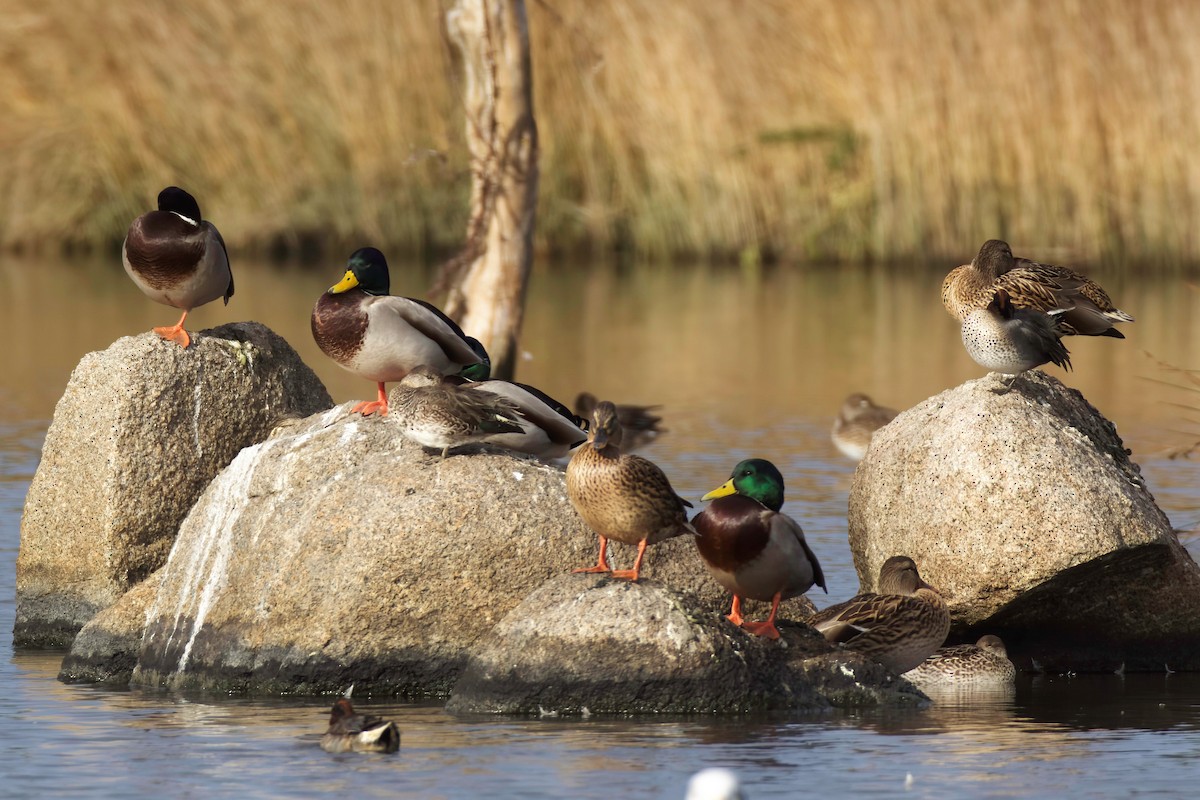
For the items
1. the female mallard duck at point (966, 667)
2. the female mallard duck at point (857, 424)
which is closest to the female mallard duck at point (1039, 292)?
the female mallard duck at point (966, 667)

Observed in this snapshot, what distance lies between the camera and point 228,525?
10.0m

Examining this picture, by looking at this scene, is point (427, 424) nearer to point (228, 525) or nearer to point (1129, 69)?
point (228, 525)

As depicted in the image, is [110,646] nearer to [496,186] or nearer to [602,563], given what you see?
[602,563]

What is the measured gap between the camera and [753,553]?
9266 millimetres

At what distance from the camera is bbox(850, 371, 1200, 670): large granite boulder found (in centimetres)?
991

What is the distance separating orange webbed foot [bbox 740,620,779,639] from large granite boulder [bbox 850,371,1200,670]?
3.98 ft

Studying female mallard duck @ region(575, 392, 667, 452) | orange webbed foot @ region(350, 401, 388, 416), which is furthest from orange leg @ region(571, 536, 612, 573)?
female mallard duck @ region(575, 392, 667, 452)

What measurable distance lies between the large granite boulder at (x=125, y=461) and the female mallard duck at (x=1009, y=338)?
3552 mm

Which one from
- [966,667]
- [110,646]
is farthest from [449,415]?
[966,667]

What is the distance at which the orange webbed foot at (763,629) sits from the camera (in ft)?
30.4

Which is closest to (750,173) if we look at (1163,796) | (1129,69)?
(1129,69)

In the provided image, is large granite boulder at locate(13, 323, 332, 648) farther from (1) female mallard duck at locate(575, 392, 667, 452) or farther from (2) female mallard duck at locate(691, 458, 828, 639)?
(1) female mallard duck at locate(575, 392, 667, 452)

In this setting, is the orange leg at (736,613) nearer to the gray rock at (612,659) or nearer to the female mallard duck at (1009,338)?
the gray rock at (612,659)

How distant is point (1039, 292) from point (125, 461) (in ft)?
14.7
